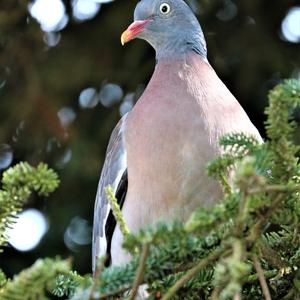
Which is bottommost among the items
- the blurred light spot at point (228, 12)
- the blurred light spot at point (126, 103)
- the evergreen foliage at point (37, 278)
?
the blurred light spot at point (126, 103)

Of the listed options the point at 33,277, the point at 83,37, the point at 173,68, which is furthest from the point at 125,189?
the point at 33,277

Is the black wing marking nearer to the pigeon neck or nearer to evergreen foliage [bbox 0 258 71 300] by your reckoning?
the pigeon neck

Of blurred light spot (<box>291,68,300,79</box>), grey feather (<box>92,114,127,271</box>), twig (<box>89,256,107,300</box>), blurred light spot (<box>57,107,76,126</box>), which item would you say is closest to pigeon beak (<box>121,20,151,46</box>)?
grey feather (<box>92,114,127,271</box>)

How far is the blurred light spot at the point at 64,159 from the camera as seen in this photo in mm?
3926

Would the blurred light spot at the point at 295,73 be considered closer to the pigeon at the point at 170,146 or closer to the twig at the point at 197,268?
the pigeon at the point at 170,146

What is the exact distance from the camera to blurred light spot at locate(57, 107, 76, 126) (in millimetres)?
3973

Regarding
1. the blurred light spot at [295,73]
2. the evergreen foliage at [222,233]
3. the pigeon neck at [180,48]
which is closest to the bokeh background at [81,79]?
the blurred light spot at [295,73]

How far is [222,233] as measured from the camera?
162cm

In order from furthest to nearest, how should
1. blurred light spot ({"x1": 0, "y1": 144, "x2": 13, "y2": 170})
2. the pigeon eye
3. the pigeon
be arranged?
1. blurred light spot ({"x1": 0, "y1": 144, "x2": 13, "y2": 170})
2. the pigeon eye
3. the pigeon

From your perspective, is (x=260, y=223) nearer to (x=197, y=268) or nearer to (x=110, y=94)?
(x=197, y=268)

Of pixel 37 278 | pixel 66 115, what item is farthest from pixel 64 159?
pixel 37 278

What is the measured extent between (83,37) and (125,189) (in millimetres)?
1361

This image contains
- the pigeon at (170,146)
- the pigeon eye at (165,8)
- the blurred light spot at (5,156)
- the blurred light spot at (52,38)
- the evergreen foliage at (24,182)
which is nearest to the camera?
the evergreen foliage at (24,182)

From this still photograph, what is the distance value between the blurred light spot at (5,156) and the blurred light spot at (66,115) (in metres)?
0.27
